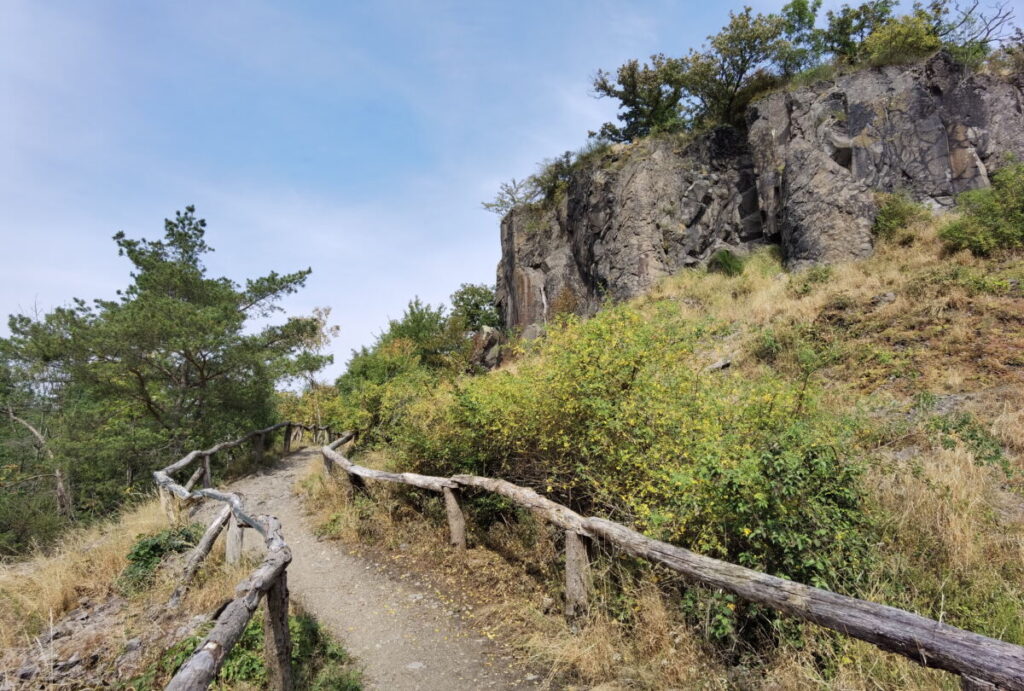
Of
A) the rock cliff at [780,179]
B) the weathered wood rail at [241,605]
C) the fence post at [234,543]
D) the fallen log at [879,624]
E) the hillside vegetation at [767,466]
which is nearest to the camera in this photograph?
the fallen log at [879,624]

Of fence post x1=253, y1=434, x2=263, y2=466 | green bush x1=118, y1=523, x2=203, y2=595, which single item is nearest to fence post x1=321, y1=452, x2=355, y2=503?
green bush x1=118, y1=523, x2=203, y2=595

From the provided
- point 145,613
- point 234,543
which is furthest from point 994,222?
point 145,613

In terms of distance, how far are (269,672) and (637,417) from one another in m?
4.00

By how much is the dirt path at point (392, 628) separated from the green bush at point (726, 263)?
57.4 ft

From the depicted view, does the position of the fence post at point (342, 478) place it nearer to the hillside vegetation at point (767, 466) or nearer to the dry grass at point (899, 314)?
the hillside vegetation at point (767, 466)

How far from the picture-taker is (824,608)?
8.23ft

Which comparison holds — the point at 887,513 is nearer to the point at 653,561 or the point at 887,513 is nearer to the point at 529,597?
the point at 653,561

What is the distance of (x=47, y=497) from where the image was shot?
55.0 ft

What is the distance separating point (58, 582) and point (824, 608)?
26.1 feet

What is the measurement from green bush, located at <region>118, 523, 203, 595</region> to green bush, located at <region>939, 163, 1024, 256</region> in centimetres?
1815

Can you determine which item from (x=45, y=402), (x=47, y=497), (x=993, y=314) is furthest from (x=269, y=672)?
(x=45, y=402)

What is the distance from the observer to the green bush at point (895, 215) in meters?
15.8

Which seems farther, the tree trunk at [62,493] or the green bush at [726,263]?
the green bush at [726,263]

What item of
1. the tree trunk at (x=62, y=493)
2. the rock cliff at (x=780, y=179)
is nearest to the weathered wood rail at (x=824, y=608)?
the rock cliff at (x=780, y=179)
